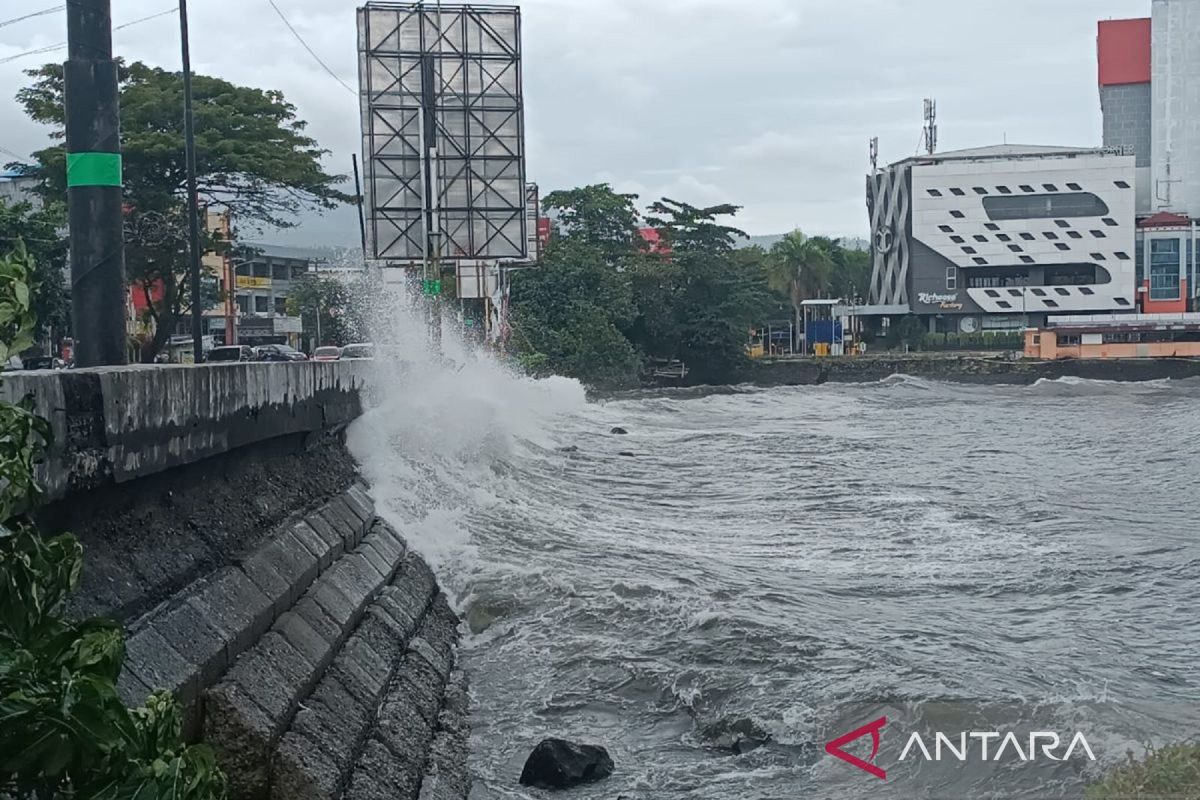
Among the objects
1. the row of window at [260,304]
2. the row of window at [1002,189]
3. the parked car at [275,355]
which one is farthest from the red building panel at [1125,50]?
the parked car at [275,355]

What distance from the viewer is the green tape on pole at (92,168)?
28.3ft

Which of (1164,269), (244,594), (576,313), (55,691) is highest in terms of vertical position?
(1164,269)

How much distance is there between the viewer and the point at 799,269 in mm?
92375

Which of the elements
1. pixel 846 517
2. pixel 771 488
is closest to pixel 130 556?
pixel 846 517

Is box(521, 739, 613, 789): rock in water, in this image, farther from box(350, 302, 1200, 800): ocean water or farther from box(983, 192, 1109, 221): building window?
box(983, 192, 1109, 221): building window

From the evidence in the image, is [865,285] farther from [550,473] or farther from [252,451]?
[252,451]

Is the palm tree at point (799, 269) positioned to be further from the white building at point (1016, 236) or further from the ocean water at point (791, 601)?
the ocean water at point (791, 601)

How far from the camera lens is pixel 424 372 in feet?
84.4

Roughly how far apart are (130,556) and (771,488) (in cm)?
1632

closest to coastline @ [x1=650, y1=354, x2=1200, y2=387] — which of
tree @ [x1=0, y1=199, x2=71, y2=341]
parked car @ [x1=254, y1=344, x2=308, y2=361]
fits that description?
parked car @ [x1=254, y1=344, x2=308, y2=361]

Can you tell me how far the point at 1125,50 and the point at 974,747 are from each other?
9949cm

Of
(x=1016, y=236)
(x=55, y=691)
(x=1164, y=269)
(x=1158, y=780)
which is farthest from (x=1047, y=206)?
(x=55, y=691)

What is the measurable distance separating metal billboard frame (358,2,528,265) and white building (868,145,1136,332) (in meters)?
56.7

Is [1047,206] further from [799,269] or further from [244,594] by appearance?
[244,594]
